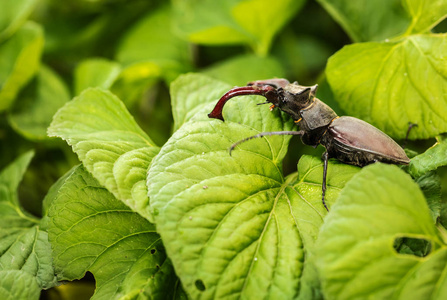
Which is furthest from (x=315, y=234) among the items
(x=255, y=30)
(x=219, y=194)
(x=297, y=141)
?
(x=255, y=30)

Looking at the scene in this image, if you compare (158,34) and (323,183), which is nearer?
(323,183)

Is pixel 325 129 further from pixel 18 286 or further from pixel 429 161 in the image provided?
pixel 18 286

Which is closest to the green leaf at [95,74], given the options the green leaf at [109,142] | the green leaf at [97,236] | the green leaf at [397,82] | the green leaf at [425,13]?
the green leaf at [109,142]

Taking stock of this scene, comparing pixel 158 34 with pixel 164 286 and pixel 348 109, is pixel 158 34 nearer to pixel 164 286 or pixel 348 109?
pixel 348 109

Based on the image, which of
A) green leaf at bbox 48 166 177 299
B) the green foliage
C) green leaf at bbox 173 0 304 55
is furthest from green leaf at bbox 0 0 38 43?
green leaf at bbox 48 166 177 299

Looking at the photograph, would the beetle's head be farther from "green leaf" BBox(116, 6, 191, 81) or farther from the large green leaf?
"green leaf" BBox(116, 6, 191, 81)

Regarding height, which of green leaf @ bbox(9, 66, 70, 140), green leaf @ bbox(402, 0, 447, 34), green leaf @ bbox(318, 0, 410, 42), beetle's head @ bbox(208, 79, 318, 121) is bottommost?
green leaf @ bbox(9, 66, 70, 140)
